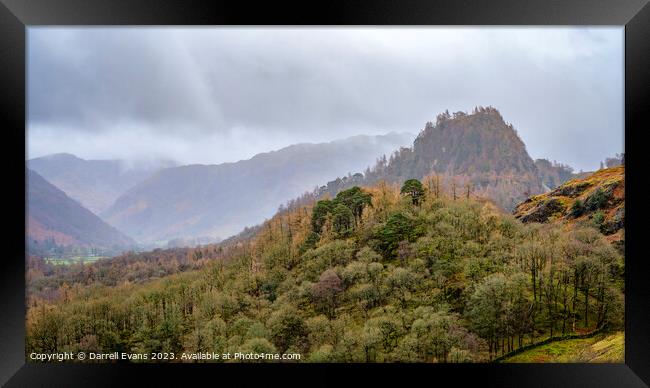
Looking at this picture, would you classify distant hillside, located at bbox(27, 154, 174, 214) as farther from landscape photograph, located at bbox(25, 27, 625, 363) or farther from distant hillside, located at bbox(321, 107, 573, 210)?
distant hillside, located at bbox(321, 107, 573, 210)

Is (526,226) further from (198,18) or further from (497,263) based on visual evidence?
(198,18)

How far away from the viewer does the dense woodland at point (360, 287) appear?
471cm

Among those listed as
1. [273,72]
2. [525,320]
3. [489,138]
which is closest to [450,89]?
[489,138]

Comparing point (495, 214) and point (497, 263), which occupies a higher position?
point (495, 214)

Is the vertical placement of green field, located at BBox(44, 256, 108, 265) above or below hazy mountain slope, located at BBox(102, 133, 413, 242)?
below

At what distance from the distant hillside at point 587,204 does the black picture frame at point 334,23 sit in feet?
2.42

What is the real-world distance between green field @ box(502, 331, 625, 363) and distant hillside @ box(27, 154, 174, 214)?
4.22 metres

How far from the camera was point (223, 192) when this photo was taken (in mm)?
5090

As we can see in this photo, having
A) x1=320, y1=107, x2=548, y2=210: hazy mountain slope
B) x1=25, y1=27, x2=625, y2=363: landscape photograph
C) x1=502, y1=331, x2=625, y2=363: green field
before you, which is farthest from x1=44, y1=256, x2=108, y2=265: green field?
x1=502, y1=331, x2=625, y2=363: green field

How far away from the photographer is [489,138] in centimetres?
477

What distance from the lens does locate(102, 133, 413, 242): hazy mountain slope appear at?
193 inches

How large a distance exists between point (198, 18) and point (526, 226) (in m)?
3.73

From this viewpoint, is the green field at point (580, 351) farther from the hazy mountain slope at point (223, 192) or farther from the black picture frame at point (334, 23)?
the hazy mountain slope at point (223, 192)

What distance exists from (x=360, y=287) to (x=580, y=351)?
2.24 metres
